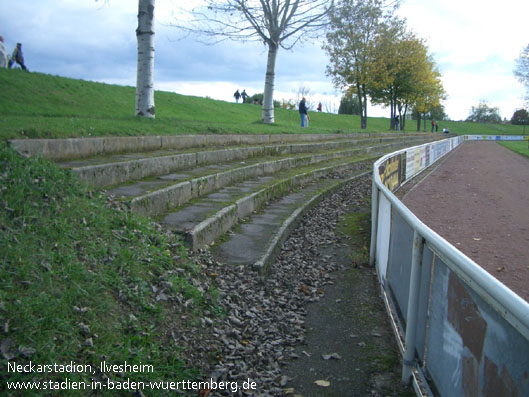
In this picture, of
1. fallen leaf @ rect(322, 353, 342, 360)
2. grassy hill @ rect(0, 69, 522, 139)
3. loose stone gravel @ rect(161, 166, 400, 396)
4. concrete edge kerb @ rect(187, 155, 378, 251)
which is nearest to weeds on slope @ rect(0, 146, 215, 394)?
loose stone gravel @ rect(161, 166, 400, 396)

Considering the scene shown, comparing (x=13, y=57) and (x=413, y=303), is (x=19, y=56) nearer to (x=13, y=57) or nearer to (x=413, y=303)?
(x=13, y=57)

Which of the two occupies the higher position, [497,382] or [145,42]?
[145,42]

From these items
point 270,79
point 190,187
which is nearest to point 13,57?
point 270,79

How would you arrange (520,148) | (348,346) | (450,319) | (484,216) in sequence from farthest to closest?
(520,148)
(484,216)
(348,346)
(450,319)

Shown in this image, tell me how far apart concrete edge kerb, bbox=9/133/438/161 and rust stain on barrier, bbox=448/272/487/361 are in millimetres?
5394

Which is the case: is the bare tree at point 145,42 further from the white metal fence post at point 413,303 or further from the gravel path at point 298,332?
the white metal fence post at point 413,303

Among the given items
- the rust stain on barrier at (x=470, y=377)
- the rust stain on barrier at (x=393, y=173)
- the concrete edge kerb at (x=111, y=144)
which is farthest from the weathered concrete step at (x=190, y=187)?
the rust stain on barrier at (x=470, y=377)

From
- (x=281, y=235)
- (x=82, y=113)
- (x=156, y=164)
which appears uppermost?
(x=82, y=113)

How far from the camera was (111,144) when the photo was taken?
8500mm

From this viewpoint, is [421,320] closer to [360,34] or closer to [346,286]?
[346,286]

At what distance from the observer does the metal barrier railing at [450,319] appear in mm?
1892

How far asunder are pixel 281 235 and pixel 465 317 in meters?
4.81

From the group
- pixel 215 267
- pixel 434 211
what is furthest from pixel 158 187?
pixel 434 211

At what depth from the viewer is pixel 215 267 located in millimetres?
5484
